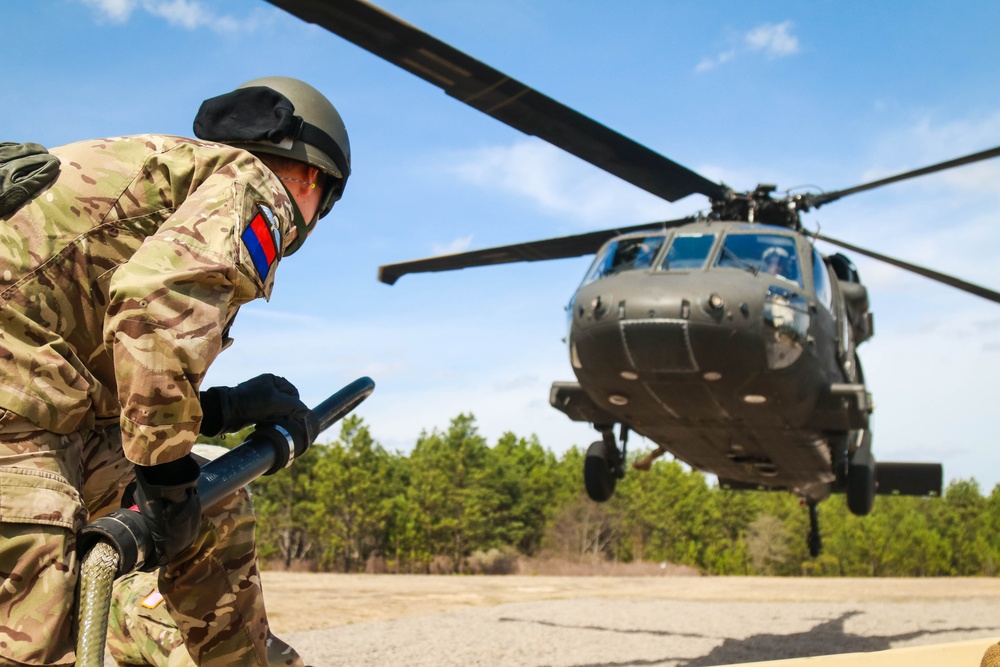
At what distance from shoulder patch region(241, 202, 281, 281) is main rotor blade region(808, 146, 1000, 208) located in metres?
7.18

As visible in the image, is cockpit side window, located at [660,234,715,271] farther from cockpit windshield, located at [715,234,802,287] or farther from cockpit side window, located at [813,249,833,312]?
cockpit side window, located at [813,249,833,312]

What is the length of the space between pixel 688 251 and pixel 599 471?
3.14 m

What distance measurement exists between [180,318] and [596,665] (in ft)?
18.0

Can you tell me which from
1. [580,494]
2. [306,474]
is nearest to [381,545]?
[306,474]

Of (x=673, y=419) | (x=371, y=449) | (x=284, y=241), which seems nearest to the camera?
(x=284, y=241)

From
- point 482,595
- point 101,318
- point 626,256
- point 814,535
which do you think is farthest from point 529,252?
point 101,318

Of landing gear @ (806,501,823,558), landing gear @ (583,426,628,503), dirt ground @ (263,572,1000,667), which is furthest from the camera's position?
landing gear @ (806,501,823,558)

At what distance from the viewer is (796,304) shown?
24.3ft

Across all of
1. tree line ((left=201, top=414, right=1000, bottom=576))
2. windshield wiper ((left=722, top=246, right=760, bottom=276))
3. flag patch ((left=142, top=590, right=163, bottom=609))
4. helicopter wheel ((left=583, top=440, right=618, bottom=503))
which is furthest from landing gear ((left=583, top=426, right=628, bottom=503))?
tree line ((left=201, top=414, right=1000, bottom=576))

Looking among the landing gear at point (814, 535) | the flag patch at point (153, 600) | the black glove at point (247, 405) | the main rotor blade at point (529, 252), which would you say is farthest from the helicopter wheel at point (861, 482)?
the black glove at point (247, 405)

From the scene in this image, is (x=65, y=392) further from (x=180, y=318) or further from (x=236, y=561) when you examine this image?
(x=236, y=561)

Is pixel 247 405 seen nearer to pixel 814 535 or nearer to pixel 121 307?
pixel 121 307

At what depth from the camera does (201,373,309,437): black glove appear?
262cm

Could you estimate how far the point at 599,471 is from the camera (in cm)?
995
